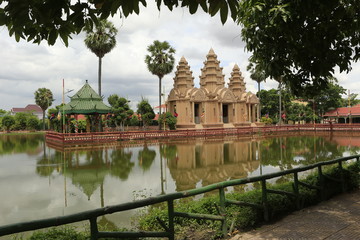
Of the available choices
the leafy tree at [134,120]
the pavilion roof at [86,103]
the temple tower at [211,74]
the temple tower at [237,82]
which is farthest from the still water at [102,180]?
the temple tower at [237,82]

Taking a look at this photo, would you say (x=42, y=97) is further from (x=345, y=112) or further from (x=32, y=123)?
(x=345, y=112)

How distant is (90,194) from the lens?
322 inches

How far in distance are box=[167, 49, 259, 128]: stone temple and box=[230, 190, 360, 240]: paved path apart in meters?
31.4

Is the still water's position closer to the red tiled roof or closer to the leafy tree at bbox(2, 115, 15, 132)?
the red tiled roof

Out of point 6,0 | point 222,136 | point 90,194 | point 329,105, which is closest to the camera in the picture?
point 6,0

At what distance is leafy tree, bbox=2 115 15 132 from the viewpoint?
5003 cm

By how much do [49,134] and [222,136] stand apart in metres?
18.1

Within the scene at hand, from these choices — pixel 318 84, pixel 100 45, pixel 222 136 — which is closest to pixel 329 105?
pixel 222 136

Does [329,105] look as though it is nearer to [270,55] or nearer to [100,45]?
[100,45]

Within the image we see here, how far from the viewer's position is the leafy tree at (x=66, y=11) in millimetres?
2197

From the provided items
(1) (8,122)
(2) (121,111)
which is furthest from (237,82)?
(1) (8,122)

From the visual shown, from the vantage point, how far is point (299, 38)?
510 centimetres

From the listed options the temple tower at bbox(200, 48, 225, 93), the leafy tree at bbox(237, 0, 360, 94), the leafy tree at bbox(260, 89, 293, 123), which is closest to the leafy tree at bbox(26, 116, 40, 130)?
the temple tower at bbox(200, 48, 225, 93)

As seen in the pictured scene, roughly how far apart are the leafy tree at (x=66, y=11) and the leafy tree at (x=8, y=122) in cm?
5576
